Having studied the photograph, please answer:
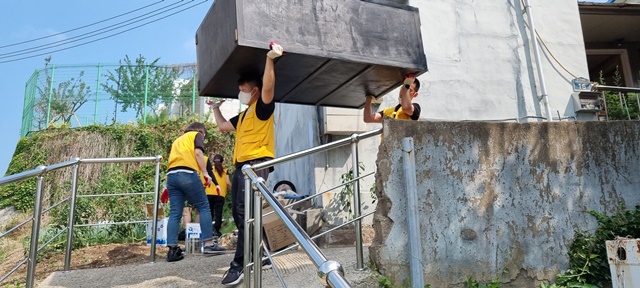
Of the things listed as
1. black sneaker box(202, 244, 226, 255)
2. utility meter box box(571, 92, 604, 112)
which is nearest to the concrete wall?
utility meter box box(571, 92, 604, 112)

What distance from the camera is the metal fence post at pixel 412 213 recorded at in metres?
3.22

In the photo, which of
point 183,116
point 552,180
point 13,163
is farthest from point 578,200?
point 13,163

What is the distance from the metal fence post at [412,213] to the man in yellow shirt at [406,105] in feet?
2.00

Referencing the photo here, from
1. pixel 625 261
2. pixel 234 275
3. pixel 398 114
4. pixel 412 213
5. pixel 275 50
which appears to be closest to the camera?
pixel 625 261

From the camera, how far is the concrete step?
11.5 ft

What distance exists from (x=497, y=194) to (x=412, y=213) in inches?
31.3

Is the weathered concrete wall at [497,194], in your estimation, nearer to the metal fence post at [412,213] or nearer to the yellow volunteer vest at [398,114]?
the metal fence post at [412,213]

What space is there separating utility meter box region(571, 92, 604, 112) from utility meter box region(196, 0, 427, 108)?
4305mm

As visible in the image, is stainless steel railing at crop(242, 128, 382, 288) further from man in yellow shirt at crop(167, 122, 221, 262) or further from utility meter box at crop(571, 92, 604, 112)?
utility meter box at crop(571, 92, 604, 112)

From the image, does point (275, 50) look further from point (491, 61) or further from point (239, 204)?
point (491, 61)

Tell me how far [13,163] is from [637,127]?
13.9 m

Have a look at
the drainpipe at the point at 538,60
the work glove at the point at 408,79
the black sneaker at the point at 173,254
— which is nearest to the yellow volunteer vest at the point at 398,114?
the work glove at the point at 408,79

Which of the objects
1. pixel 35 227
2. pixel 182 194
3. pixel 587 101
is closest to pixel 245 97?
pixel 182 194

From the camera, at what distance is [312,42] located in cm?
329
